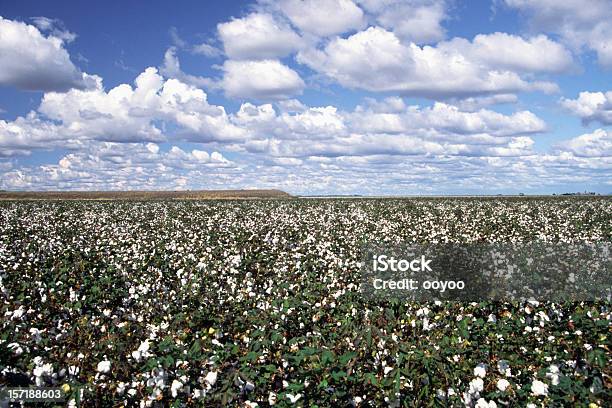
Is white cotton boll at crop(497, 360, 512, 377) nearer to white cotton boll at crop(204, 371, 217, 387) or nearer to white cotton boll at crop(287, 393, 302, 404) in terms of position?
white cotton boll at crop(287, 393, 302, 404)

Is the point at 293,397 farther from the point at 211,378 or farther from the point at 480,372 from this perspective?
the point at 480,372

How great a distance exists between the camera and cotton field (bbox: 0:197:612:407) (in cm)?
493

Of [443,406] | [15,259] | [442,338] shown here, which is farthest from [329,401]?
[15,259]

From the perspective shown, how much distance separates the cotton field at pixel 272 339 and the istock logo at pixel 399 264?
0.57 meters

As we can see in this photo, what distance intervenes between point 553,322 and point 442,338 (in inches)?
71.6

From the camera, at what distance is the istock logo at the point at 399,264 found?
35.5 feet

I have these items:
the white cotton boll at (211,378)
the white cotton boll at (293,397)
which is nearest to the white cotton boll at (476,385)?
the white cotton boll at (293,397)

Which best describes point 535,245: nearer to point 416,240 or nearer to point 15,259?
→ point 416,240

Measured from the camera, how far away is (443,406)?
4.96 meters

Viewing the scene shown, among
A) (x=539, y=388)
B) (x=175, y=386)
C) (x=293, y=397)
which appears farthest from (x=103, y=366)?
(x=539, y=388)
